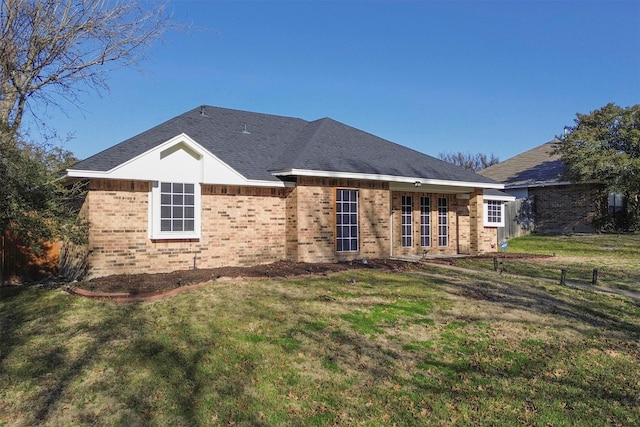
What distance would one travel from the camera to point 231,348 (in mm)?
6594

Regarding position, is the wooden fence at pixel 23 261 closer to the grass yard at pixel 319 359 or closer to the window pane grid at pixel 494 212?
the grass yard at pixel 319 359

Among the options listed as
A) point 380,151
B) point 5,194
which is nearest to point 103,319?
point 5,194

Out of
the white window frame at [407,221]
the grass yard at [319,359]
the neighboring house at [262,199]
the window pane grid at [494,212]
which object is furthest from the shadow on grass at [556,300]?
the window pane grid at [494,212]

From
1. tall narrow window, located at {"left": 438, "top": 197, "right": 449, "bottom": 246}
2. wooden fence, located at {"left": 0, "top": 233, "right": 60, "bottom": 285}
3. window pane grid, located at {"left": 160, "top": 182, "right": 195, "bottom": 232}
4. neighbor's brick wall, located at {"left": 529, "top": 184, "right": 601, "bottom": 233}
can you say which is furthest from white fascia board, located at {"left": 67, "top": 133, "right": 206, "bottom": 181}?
neighbor's brick wall, located at {"left": 529, "top": 184, "right": 601, "bottom": 233}

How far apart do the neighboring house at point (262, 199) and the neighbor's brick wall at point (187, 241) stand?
3 centimetres

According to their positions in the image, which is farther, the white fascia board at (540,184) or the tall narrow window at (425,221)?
the white fascia board at (540,184)

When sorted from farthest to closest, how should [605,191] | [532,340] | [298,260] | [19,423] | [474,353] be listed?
1. [605,191]
2. [298,260]
3. [532,340]
4. [474,353]
5. [19,423]

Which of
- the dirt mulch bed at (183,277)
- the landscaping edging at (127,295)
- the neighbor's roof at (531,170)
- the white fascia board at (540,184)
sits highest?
the neighbor's roof at (531,170)

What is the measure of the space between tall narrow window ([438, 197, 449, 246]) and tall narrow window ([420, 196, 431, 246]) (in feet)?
1.86

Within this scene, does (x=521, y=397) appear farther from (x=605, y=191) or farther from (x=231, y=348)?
(x=605, y=191)

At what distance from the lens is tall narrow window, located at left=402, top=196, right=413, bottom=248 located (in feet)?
55.5

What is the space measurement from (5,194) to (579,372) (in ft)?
33.9

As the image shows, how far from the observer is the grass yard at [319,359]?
510 centimetres

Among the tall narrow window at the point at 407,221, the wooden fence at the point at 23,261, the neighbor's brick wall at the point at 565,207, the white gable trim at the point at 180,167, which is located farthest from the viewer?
the neighbor's brick wall at the point at 565,207
